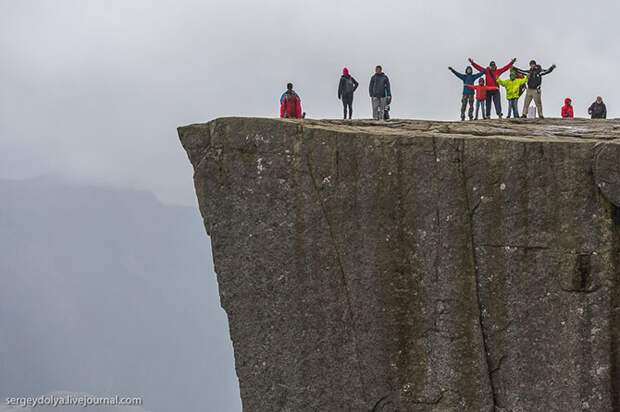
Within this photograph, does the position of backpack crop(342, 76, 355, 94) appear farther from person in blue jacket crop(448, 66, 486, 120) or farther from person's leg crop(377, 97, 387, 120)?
person in blue jacket crop(448, 66, 486, 120)

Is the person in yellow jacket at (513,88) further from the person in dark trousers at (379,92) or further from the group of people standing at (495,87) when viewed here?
the person in dark trousers at (379,92)

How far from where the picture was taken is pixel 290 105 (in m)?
16.4

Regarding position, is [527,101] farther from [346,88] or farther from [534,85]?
[346,88]

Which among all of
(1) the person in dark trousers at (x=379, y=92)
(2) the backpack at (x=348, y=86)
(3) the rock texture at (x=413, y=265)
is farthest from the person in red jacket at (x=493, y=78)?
(3) the rock texture at (x=413, y=265)

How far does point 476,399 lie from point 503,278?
2.25 meters

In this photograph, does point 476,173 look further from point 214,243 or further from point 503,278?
point 214,243

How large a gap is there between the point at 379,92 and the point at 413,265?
813 centimetres

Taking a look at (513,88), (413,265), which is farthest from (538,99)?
(413,265)

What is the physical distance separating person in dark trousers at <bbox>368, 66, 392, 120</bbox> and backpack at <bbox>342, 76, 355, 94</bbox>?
65 cm

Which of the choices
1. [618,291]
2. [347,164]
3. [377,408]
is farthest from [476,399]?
[347,164]

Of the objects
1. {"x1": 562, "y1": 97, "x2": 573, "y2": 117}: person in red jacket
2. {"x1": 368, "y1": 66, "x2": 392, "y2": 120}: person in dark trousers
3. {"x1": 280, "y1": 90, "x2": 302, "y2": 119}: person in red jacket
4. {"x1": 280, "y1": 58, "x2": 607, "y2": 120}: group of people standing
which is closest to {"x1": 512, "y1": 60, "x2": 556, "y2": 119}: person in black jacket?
{"x1": 280, "y1": 58, "x2": 607, "y2": 120}: group of people standing

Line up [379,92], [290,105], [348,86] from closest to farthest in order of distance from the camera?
[290,105]
[379,92]
[348,86]

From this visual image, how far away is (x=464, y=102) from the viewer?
18.7 meters

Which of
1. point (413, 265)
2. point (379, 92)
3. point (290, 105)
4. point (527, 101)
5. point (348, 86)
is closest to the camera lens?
point (413, 265)
